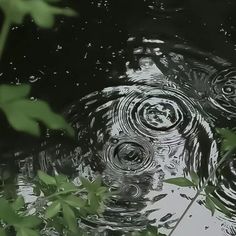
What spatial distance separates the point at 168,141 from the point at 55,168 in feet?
0.76

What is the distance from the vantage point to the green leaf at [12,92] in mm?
280

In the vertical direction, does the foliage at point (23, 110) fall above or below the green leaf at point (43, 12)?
below

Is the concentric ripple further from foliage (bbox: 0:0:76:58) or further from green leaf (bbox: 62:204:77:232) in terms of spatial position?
foliage (bbox: 0:0:76:58)

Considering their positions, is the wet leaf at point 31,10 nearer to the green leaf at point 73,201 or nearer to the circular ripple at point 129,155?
the green leaf at point 73,201

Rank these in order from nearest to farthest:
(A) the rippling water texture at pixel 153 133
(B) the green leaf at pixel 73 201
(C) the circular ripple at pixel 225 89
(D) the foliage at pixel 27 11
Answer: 1. (D) the foliage at pixel 27 11
2. (B) the green leaf at pixel 73 201
3. (A) the rippling water texture at pixel 153 133
4. (C) the circular ripple at pixel 225 89

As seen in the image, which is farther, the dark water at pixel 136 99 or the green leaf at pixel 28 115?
the dark water at pixel 136 99

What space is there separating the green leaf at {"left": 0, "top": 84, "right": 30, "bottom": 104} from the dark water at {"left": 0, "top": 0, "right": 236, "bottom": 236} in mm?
718

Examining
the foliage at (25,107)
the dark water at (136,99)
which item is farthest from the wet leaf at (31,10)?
the dark water at (136,99)

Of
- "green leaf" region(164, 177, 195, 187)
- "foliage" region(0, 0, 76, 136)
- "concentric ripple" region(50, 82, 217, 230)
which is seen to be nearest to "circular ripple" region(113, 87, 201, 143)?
"concentric ripple" region(50, 82, 217, 230)

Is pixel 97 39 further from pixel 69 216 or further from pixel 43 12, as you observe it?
pixel 43 12

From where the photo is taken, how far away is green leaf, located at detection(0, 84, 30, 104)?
0.92 ft

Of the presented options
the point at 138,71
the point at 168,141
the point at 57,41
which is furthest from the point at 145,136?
the point at 57,41

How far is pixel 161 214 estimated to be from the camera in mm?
1007

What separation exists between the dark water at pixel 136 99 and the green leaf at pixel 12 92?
718mm
